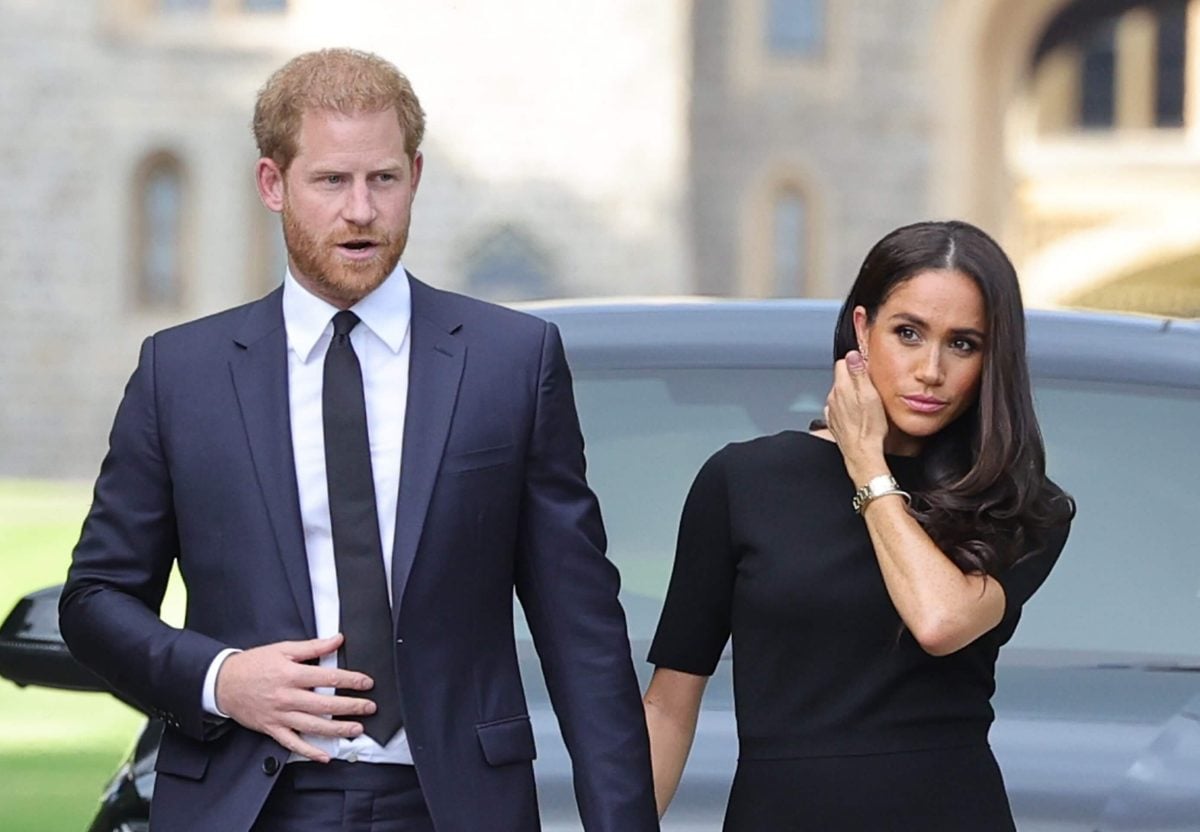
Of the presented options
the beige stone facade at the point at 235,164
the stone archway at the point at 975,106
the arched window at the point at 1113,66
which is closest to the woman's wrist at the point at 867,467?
the beige stone facade at the point at 235,164

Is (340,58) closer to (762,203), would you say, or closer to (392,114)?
(392,114)

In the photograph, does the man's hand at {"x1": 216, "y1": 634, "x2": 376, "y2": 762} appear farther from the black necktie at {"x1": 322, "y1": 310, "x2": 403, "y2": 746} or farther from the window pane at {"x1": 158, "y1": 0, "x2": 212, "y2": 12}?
the window pane at {"x1": 158, "y1": 0, "x2": 212, "y2": 12}

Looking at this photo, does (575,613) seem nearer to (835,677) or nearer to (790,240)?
(835,677)

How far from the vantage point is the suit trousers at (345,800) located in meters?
2.88

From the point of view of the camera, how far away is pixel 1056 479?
382 cm

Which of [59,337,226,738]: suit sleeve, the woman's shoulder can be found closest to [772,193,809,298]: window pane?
the woman's shoulder

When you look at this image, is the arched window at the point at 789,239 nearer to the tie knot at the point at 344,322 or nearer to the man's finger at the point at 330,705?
the tie knot at the point at 344,322

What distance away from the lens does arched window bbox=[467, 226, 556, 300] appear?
3073 centimetres

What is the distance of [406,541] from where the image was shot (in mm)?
2922

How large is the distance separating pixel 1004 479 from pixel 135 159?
29.3 meters

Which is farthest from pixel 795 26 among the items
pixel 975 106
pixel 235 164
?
pixel 235 164

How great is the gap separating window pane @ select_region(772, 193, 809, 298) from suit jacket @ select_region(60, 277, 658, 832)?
30.6 meters

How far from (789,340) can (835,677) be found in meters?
1.02

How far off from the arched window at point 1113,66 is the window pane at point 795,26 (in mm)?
3479
